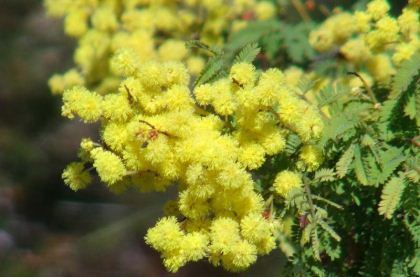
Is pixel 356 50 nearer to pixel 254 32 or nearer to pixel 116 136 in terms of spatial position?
pixel 254 32

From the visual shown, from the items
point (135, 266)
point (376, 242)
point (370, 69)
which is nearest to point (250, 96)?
point (376, 242)

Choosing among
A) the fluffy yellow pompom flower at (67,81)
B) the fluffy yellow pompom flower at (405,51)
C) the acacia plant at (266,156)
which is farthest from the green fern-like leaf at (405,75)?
the fluffy yellow pompom flower at (67,81)

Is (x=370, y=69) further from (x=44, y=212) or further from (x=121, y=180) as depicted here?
(x=44, y=212)

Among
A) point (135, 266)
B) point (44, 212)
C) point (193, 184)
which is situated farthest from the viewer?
point (44, 212)

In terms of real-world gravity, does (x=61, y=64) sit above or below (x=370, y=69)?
above

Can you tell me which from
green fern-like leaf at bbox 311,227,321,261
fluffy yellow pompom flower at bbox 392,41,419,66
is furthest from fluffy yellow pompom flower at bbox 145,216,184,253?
fluffy yellow pompom flower at bbox 392,41,419,66

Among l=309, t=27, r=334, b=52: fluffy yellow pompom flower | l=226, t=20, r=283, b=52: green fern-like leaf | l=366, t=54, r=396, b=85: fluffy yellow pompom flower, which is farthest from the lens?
l=226, t=20, r=283, b=52: green fern-like leaf

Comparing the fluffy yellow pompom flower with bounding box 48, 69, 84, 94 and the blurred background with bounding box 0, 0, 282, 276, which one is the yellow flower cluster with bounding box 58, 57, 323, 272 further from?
the blurred background with bounding box 0, 0, 282, 276
